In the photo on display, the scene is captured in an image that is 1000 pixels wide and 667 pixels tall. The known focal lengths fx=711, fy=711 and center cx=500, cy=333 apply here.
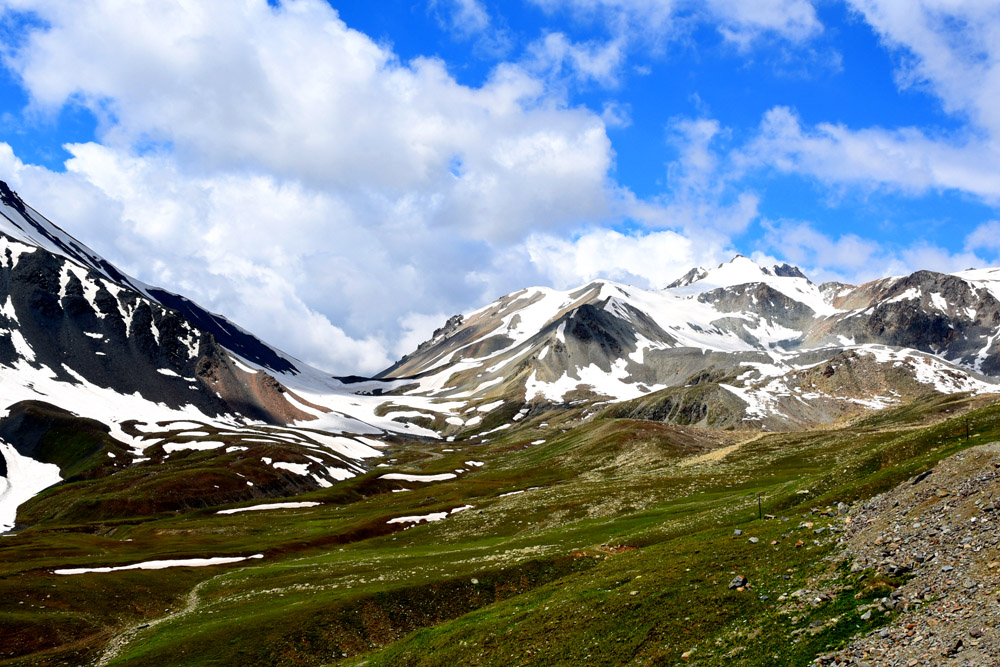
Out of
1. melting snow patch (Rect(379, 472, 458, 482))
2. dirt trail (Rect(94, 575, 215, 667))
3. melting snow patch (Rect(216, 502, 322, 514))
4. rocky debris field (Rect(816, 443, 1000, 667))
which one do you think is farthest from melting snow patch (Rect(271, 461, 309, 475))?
rocky debris field (Rect(816, 443, 1000, 667))

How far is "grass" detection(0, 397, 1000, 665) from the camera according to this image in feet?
89.6

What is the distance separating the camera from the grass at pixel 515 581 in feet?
89.6

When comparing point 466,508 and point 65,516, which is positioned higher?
point 65,516

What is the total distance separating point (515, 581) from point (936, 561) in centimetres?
3175

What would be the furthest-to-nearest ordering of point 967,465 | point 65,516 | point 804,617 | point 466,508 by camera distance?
point 65,516 → point 466,508 → point 967,465 → point 804,617

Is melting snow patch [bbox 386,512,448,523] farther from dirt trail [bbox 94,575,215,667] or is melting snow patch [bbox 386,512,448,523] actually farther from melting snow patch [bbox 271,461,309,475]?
melting snow patch [bbox 271,461,309,475]

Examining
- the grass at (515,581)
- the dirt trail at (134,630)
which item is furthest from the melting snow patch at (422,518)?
the dirt trail at (134,630)

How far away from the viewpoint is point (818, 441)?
426ft

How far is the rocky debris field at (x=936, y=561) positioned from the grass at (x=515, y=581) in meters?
1.09

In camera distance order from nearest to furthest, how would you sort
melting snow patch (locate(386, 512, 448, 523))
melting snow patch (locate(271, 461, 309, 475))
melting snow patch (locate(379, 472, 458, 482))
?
melting snow patch (locate(386, 512, 448, 523))
melting snow patch (locate(379, 472, 458, 482))
melting snow patch (locate(271, 461, 309, 475))

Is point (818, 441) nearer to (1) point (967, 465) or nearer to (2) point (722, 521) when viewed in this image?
(2) point (722, 521)

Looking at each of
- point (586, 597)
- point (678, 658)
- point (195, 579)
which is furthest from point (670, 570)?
point (195, 579)

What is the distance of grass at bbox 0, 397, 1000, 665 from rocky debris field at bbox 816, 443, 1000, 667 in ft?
3.57

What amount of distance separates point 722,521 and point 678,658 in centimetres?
2848
